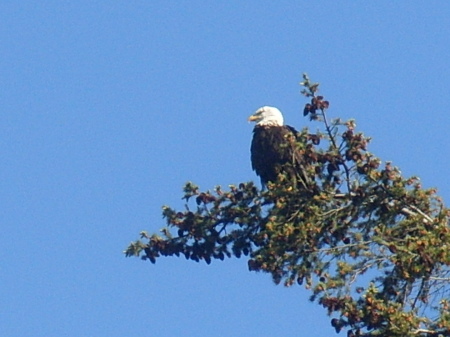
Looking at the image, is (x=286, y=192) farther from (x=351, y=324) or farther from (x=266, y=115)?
(x=266, y=115)

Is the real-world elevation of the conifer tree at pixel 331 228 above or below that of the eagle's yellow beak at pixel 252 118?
below

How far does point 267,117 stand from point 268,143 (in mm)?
675

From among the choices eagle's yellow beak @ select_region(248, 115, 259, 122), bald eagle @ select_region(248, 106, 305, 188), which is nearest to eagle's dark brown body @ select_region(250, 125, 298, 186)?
bald eagle @ select_region(248, 106, 305, 188)

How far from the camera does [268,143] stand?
18.3 m

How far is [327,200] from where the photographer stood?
14.9 metres

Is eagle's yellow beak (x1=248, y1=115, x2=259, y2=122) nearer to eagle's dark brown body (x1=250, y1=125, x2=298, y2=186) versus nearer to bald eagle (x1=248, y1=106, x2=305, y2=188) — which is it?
bald eagle (x1=248, y1=106, x2=305, y2=188)

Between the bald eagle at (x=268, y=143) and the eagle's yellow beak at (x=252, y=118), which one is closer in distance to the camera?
the bald eagle at (x=268, y=143)

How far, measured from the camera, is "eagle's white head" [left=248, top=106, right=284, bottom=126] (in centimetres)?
1881

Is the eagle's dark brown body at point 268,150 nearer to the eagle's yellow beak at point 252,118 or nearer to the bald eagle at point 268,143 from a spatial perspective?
the bald eagle at point 268,143

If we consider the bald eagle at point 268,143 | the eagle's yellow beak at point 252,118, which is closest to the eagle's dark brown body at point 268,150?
the bald eagle at point 268,143

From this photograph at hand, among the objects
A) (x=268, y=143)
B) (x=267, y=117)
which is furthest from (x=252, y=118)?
(x=268, y=143)

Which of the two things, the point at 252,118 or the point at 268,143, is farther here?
the point at 252,118

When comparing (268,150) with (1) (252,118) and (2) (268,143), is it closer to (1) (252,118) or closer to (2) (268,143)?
(2) (268,143)

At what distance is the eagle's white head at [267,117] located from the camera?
18.8 metres
